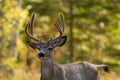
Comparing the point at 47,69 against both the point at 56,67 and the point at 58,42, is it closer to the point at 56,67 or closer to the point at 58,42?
the point at 56,67

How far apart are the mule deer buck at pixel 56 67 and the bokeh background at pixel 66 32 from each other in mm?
5120

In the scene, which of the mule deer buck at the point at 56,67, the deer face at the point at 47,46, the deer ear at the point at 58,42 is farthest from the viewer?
the deer ear at the point at 58,42

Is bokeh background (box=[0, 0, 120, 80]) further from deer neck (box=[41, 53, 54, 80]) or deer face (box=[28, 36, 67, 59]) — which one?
deer neck (box=[41, 53, 54, 80])

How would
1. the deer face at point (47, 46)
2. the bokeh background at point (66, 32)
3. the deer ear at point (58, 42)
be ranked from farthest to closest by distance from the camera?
the bokeh background at point (66, 32) → the deer ear at point (58, 42) → the deer face at point (47, 46)

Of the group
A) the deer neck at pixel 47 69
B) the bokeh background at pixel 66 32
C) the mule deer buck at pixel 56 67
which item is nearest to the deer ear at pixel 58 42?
the mule deer buck at pixel 56 67

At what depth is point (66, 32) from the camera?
25250 millimetres

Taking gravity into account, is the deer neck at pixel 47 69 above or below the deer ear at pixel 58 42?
below

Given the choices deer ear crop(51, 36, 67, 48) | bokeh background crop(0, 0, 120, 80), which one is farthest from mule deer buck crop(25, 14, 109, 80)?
bokeh background crop(0, 0, 120, 80)

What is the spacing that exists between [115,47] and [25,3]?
4.21 metres

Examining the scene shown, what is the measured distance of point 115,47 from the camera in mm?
23750

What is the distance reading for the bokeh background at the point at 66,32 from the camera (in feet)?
65.7

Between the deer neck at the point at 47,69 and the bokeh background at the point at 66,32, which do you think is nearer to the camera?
the deer neck at the point at 47,69

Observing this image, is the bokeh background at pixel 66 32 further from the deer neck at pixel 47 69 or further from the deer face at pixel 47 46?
the deer neck at pixel 47 69

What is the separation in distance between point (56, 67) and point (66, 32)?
12756 mm
